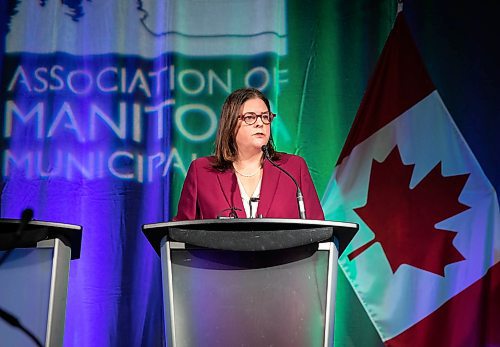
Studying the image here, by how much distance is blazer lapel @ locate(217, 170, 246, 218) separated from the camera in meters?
2.70

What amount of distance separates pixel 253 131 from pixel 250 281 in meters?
0.95

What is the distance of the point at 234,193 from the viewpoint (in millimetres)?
2730

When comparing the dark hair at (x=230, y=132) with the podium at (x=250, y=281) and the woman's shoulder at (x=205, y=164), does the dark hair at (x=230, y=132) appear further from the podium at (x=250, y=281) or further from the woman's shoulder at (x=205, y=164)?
the podium at (x=250, y=281)

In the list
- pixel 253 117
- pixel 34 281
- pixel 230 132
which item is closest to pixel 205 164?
pixel 230 132

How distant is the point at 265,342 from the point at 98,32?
86.7 inches

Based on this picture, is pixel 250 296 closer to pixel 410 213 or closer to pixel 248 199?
pixel 248 199

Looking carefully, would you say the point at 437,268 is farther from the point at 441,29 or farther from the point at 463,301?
the point at 441,29

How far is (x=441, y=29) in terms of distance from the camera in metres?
3.55

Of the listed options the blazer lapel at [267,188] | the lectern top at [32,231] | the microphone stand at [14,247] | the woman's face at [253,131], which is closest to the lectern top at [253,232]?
the lectern top at [32,231]

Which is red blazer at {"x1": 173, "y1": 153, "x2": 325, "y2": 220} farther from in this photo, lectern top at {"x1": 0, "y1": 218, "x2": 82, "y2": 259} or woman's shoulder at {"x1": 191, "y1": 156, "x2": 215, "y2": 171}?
lectern top at {"x1": 0, "y1": 218, "x2": 82, "y2": 259}

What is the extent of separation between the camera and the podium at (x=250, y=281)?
1.92 metres

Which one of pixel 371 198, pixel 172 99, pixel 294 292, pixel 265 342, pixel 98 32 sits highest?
pixel 98 32

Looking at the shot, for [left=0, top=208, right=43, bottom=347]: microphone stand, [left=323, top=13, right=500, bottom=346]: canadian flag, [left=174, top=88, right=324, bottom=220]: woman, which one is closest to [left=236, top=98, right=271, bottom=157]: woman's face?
[left=174, top=88, right=324, bottom=220]: woman

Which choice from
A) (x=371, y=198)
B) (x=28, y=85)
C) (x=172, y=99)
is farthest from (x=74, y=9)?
(x=371, y=198)
